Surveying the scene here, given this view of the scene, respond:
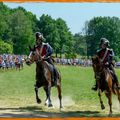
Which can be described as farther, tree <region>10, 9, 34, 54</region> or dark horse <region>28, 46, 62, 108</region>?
dark horse <region>28, 46, 62, 108</region>

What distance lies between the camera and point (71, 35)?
16156 mm

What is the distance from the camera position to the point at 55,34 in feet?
54.0

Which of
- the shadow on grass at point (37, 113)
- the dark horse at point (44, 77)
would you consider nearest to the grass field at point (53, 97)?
the shadow on grass at point (37, 113)

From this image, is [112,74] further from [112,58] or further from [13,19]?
[13,19]

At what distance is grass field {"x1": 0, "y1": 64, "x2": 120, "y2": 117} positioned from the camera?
655 inches

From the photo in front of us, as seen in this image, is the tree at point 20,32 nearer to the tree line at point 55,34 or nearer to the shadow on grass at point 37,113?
the tree line at point 55,34

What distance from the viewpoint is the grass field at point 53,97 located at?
1662 cm

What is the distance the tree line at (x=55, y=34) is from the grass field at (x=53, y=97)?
0.68 metres

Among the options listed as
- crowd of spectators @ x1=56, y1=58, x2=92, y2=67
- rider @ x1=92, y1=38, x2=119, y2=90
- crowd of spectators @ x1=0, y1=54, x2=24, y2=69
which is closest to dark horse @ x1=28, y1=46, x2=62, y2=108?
crowd of spectators @ x1=56, y1=58, x2=92, y2=67

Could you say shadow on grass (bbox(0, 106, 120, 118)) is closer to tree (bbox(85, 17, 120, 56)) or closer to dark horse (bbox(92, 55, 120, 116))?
dark horse (bbox(92, 55, 120, 116))

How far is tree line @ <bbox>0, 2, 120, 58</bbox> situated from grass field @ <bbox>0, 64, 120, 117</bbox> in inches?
26.9

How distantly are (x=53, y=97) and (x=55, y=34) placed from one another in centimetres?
169

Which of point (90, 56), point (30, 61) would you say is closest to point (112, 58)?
point (90, 56)

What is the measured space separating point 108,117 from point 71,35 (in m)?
1.73
